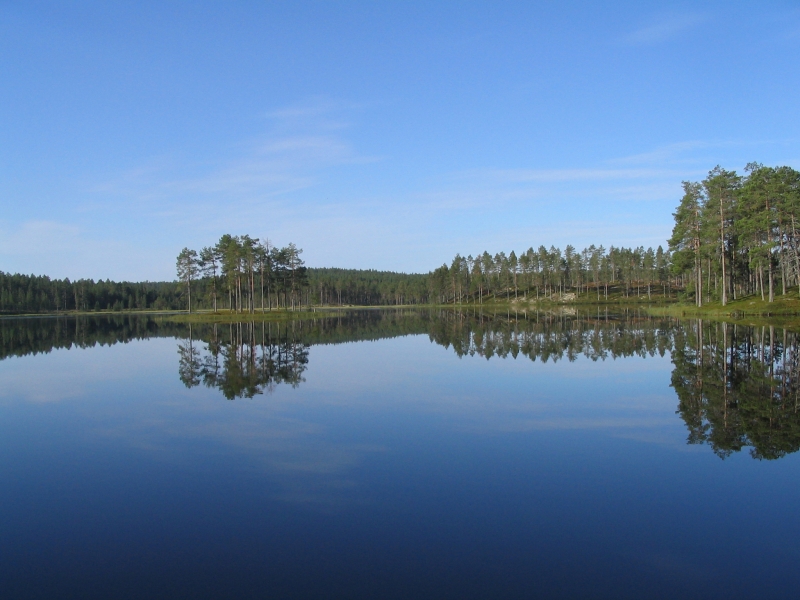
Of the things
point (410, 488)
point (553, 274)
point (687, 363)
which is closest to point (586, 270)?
point (553, 274)

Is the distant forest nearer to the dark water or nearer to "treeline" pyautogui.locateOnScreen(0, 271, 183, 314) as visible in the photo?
"treeline" pyautogui.locateOnScreen(0, 271, 183, 314)

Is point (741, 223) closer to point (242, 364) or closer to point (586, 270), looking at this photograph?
point (242, 364)

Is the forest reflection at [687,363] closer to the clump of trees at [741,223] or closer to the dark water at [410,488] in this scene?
the dark water at [410,488]

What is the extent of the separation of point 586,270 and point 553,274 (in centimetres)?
1483

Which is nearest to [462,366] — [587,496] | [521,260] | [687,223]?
[587,496]

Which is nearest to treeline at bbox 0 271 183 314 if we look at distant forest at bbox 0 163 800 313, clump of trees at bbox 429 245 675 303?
distant forest at bbox 0 163 800 313

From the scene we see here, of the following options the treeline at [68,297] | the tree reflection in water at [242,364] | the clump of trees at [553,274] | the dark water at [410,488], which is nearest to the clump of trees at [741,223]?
the dark water at [410,488]

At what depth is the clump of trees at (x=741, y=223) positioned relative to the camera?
5356 centimetres

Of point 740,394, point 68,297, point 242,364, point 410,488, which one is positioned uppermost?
point 68,297

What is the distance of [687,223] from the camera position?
214ft

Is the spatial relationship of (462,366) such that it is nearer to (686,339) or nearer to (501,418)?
(501,418)

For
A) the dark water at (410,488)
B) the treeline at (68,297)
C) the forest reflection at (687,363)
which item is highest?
the treeline at (68,297)

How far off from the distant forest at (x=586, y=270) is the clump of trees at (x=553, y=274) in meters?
0.35

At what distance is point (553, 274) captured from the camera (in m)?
154
